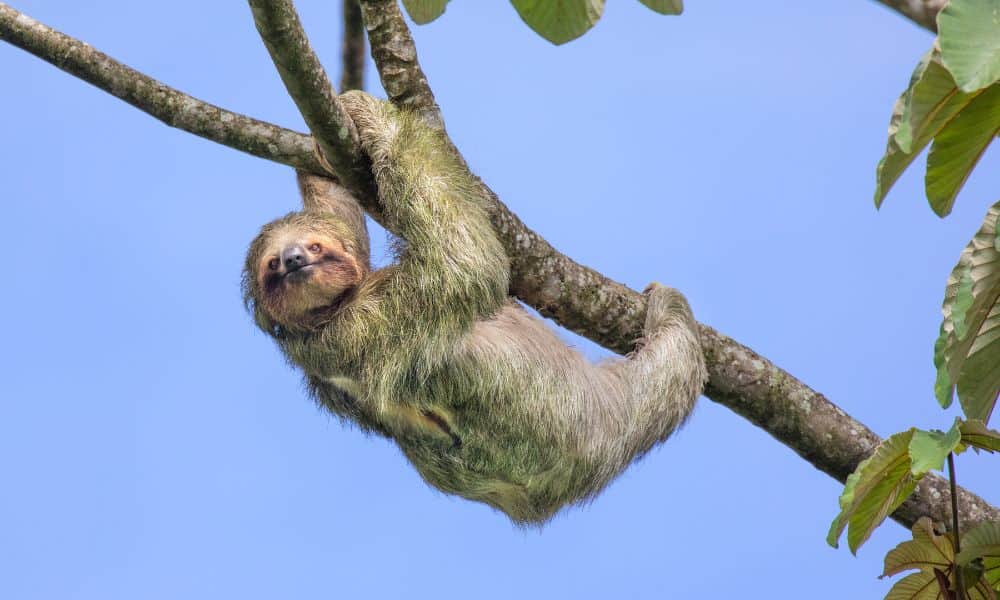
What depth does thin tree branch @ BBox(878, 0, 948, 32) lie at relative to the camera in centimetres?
436

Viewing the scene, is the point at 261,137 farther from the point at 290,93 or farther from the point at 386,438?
the point at 386,438

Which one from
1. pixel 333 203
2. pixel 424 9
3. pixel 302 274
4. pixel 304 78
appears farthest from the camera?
pixel 333 203

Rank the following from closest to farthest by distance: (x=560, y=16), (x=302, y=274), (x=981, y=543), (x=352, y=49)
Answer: (x=981, y=543)
(x=560, y=16)
(x=302, y=274)
(x=352, y=49)

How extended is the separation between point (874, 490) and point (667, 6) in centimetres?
290

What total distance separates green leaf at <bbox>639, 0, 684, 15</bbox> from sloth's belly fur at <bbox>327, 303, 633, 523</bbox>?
88.4 inches

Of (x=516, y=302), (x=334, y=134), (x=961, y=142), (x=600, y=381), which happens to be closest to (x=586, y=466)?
(x=600, y=381)

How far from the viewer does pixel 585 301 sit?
7.30 meters

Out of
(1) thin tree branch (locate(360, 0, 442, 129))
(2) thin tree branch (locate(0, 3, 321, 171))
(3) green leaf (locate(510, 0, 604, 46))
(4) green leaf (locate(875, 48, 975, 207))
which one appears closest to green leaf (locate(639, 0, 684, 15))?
(3) green leaf (locate(510, 0, 604, 46))

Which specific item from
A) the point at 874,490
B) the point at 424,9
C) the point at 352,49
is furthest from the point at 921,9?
the point at 352,49

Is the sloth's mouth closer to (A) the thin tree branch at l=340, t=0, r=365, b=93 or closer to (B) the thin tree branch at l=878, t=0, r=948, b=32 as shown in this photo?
(A) the thin tree branch at l=340, t=0, r=365, b=93

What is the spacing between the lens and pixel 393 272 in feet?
22.8

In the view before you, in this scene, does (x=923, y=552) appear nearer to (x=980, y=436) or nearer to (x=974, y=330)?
(x=980, y=436)

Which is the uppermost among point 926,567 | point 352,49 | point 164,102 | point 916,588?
point 352,49

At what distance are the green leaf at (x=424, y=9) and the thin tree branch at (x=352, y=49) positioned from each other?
7.11ft
